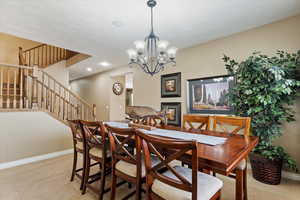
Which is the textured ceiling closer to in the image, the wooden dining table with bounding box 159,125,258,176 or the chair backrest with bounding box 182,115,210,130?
the chair backrest with bounding box 182,115,210,130

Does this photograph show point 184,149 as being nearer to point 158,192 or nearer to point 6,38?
point 158,192

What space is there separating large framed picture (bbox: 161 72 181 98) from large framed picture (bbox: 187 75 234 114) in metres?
0.28

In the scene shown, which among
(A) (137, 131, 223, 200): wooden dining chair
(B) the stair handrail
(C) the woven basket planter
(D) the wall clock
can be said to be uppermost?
(B) the stair handrail

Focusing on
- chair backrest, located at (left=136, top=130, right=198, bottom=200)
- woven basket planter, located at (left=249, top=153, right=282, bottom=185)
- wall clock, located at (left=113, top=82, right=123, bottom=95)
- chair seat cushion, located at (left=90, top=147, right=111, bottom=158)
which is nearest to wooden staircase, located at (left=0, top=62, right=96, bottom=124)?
wall clock, located at (left=113, top=82, right=123, bottom=95)

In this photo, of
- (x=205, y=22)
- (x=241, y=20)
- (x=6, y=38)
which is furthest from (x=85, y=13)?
(x=6, y=38)

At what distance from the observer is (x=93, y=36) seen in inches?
115

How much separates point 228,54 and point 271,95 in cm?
121

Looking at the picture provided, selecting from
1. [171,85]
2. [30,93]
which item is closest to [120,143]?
[171,85]

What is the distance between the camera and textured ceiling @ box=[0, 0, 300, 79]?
6.51 feet

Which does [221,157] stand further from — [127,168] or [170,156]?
[127,168]

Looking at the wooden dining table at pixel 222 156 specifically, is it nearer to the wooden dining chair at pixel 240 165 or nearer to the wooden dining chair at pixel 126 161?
the wooden dining chair at pixel 240 165

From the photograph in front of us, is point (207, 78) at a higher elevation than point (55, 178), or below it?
higher

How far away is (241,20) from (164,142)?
2.52 metres

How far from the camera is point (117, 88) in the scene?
583 centimetres
